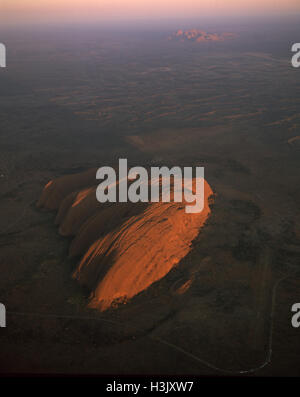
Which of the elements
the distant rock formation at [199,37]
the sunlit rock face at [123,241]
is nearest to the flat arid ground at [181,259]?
the sunlit rock face at [123,241]

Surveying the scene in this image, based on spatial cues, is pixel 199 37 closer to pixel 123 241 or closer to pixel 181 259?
pixel 181 259

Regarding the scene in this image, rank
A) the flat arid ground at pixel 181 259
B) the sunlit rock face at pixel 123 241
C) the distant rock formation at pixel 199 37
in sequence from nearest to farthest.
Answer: the flat arid ground at pixel 181 259
the sunlit rock face at pixel 123 241
the distant rock formation at pixel 199 37

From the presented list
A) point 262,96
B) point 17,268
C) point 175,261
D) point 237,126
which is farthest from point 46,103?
point 175,261

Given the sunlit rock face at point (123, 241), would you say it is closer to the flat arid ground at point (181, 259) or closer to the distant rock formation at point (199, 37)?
the flat arid ground at point (181, 259)

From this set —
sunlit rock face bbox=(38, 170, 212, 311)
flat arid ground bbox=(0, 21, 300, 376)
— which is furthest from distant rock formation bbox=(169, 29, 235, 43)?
sunlit rock face bbox=(38, 170, 212, 311)

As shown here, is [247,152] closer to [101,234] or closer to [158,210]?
[158,210]

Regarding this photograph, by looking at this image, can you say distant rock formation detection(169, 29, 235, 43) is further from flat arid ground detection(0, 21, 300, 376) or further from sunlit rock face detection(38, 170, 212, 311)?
sunlit rock face detection(38, 170, 212, 311)

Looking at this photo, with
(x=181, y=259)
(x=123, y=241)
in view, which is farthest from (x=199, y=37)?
(x=123, y=241)
